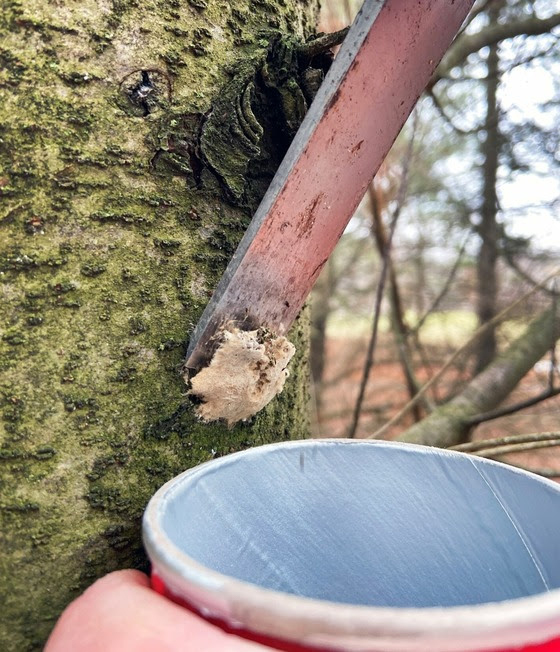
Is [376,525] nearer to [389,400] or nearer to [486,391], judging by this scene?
[486,391]

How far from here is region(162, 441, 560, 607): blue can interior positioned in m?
0.56

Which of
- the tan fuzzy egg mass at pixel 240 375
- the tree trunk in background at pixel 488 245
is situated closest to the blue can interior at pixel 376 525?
the tan fuzzy egg mass at pixel 240 375

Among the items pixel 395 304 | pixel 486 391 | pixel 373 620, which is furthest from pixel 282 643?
pixel 395 304

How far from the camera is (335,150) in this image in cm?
59

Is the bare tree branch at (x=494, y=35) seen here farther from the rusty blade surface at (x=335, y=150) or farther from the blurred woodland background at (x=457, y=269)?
the rusty blade surface at (x=335, y=150)

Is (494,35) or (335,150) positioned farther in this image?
(494,35)

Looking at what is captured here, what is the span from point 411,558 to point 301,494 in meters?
0.15

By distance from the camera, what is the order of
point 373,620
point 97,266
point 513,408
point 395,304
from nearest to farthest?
point 373,620 < point 97,266 < point 513,408 < point 395,304

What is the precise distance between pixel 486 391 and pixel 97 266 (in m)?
1.39

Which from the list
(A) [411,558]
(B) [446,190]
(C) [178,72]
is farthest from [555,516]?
(B) [446,190]

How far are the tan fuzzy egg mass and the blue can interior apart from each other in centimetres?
7

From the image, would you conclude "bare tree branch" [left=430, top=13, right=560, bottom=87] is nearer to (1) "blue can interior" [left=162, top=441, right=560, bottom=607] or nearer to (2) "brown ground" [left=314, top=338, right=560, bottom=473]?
(1) "blue can interior" [left=162, top=441, right=560, bottom=607]

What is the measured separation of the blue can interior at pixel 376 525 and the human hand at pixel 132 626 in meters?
0.11

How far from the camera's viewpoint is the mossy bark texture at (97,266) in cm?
53
